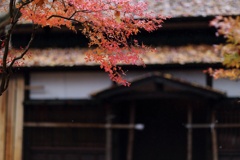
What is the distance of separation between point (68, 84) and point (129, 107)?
68.4 inches

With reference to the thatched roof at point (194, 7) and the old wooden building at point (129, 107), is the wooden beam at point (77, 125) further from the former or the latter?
the thatched roof at point (194, 7)

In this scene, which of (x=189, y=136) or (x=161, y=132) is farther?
(x=161, y=132)

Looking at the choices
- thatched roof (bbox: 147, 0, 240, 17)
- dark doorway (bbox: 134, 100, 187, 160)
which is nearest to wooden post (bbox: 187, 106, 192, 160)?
dark doorway (bbox: 134, 100, 187, 160)

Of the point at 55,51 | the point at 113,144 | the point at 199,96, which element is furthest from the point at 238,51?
the point at 55,51

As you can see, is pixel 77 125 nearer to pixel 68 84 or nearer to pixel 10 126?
pixel 68 84

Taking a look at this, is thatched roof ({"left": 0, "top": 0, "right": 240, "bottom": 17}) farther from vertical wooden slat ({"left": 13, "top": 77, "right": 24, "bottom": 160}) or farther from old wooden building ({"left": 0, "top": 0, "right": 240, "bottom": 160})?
vertical wooden slat ({"left": 13, "top": 77, "right": 24, "bottom": 160})

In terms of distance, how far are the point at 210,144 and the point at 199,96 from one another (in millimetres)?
1259

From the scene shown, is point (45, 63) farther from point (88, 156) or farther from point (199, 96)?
point (199, 96)

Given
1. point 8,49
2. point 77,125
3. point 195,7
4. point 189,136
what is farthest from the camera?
point 195,7

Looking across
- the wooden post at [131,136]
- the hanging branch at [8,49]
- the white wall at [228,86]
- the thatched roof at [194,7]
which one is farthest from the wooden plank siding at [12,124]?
the hanging branch at [8,49]

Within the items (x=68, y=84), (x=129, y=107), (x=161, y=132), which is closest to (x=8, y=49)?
(x=68, y=84)

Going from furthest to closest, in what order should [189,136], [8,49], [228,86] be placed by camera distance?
1. [228,86]
2. [189,136]
3. [8,49]

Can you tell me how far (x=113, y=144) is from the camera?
1362 cm

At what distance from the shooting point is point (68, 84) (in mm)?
14211
